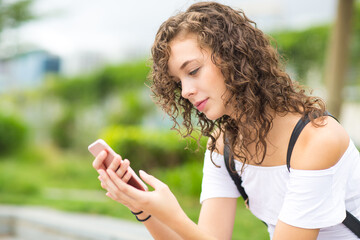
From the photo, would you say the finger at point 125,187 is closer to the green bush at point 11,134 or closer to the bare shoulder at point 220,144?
the bare shoulder at point 220,144

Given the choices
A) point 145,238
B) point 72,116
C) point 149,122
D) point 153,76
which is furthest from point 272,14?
point 153,76

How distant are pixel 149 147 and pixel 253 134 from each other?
5.72 metres

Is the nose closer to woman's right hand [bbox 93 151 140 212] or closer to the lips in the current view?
the lips

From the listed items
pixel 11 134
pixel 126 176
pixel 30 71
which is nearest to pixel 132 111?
pixel 11 134

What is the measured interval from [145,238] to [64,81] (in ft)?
39.7

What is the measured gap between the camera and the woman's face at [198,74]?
1.63 metres

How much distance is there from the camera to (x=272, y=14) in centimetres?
910

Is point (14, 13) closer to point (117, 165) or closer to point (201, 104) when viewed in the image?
point (201, 104)

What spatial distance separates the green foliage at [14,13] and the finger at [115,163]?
9757 mm

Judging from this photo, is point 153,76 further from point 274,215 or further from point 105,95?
point 105,95

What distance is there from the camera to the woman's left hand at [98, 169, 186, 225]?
147 cm

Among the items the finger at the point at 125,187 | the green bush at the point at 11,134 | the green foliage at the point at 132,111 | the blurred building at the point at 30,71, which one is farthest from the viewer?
the blurred building at the point at 30,71

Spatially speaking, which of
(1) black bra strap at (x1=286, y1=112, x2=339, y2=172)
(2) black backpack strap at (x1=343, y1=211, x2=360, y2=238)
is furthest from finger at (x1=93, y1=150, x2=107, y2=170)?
(2) black backpack strap at (x1=343, y1=211, x2=360, y2=238)

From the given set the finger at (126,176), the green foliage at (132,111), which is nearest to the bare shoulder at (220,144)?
the finger at (126,176)
